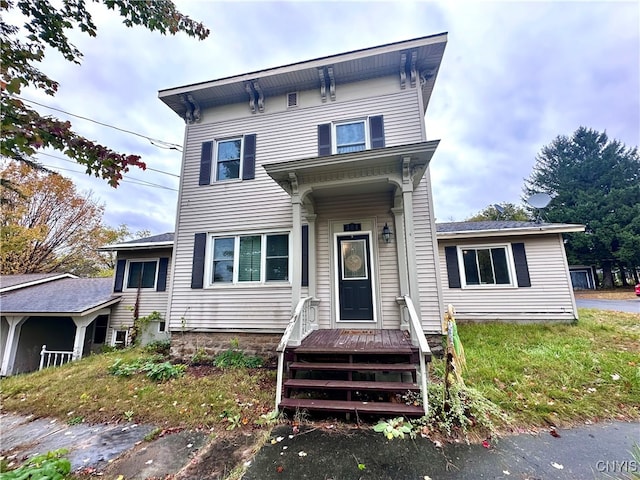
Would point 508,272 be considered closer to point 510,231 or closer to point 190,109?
point 510,231

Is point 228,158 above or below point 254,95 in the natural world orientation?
below

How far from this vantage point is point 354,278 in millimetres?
5980

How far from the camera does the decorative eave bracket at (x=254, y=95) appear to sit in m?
6.76

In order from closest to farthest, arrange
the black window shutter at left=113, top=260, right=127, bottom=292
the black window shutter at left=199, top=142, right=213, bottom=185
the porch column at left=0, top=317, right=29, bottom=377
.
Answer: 1. the black window shutter at left=199, top=142, right=213, bottom=185
2. the porch column at left=0, top=317, right=29, bottom=377
3. the black window shutter at left=113, top=260, right=127, bottom=292

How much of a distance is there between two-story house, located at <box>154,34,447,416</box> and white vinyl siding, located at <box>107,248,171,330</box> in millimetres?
3369

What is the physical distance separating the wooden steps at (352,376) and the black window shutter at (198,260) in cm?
340

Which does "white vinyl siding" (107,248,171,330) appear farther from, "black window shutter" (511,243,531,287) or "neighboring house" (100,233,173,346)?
"black window shutter" (511,243,531,287)

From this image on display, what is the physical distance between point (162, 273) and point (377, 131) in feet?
28.4

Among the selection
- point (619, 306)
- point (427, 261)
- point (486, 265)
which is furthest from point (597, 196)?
point (427, 261)

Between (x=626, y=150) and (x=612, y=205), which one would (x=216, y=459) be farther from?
(x=626, y=150)

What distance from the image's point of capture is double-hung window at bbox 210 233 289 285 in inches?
245

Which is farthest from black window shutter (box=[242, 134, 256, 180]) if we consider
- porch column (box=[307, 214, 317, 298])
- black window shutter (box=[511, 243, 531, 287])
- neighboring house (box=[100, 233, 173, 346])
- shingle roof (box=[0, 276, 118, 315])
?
black window shutter (box=[511, 243, 531, 287])

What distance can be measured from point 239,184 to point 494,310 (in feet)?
27.5

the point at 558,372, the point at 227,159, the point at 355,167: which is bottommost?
the point at 558,372
